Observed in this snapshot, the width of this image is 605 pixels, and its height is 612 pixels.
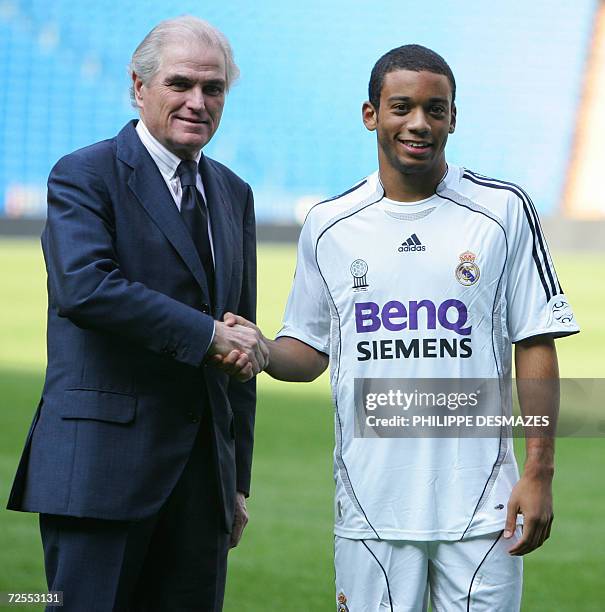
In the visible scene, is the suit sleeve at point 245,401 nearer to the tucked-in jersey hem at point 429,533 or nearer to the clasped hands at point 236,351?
the clasped hands at point 236,351

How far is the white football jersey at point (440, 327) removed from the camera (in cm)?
224

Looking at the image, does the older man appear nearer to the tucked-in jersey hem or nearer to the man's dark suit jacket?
the man's dark suit jacket

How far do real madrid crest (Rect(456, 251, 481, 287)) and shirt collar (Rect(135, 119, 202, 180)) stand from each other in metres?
0.70

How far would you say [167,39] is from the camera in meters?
2.47

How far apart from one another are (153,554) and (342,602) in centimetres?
47

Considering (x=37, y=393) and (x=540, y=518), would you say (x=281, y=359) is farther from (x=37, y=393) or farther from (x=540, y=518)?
(x=37, y=393)

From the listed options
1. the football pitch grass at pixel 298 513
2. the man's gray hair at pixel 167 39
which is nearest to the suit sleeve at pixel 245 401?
the man's gray hair at pixel 167 39

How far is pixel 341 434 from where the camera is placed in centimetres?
235

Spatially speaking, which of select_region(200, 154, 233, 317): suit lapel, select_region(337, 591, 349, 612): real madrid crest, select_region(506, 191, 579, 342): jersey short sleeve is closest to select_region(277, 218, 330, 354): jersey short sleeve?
select_region(200, 154, 233, 317): suit lapel

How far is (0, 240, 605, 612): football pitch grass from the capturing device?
14.9 ft

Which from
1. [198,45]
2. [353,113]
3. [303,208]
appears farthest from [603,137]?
[198,45]

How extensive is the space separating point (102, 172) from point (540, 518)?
1.17m

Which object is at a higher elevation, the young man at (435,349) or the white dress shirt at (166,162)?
the white dress shirt at (166,162)

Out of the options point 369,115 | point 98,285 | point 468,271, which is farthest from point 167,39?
point 468,271
